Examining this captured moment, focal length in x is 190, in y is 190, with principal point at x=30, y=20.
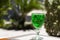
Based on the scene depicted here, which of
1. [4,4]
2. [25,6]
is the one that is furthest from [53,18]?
[4,4]

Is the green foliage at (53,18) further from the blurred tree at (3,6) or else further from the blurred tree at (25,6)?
the blurred tree at (3,6)

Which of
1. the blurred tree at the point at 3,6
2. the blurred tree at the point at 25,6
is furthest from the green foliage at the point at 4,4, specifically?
the blurred tree at the point at 25,6

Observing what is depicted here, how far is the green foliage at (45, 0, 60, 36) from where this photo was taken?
27.8 ft

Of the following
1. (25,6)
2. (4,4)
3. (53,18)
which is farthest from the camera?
(4,4)

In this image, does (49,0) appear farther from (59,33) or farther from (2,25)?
(2,25)

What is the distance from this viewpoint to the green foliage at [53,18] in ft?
27.8

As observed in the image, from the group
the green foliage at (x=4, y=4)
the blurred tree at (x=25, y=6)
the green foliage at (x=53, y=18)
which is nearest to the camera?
the green foliage at (x=53, y=18)

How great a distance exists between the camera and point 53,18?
8.64m

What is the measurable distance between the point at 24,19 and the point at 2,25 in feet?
4.93

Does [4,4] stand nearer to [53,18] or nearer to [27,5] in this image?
[27,5]

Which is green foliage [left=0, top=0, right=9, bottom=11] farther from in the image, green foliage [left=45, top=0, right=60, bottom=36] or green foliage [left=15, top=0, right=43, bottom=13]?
green foliage [left=45, top=0, right=60, bottom=36]

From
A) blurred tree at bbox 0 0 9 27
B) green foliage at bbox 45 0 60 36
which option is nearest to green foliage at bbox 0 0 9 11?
blurred tree at bbox 0 0 9 27

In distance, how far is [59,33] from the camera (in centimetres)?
865

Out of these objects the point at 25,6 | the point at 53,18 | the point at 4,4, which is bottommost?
the point at 53,18
